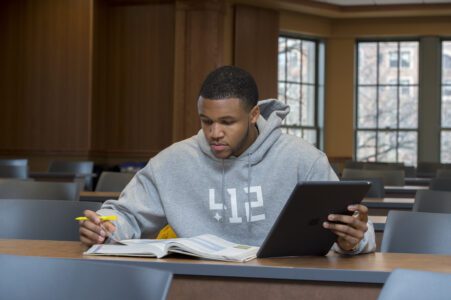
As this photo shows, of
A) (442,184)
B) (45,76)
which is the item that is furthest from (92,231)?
(45,76)

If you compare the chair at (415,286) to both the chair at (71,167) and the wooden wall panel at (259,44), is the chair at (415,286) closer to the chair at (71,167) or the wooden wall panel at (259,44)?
the chair at (71,167)

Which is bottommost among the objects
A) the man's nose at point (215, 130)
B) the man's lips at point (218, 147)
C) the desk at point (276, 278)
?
the desk at point (276, 278)

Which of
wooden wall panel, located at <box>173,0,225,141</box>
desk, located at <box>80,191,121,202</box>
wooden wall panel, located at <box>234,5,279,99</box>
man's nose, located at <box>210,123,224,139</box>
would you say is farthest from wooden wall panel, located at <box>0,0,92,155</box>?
man's nose, located at <box>210,123,224,139</box>

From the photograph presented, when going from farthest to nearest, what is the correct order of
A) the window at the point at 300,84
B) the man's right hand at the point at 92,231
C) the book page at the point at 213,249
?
the window at the point at 300,84 → the man's right hand at the point at 92,231 → the book page at the point at 213,249

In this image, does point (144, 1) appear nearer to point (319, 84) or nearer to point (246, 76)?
point (319, 84)

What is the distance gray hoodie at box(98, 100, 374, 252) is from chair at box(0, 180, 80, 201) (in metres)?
1.05

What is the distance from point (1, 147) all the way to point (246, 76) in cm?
855

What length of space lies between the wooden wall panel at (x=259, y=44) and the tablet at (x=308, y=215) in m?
9.42

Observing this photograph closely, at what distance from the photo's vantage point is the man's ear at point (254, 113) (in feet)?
8.31

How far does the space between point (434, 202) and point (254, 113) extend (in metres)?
1.24

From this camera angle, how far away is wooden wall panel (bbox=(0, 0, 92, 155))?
34.0 feet

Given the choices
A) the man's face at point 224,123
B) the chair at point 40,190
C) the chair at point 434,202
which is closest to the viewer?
the man's face at point 224,123

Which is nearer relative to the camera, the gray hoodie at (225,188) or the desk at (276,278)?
the desk at (276,278)

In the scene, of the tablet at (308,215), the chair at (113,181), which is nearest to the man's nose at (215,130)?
the tablet at (308,215)
